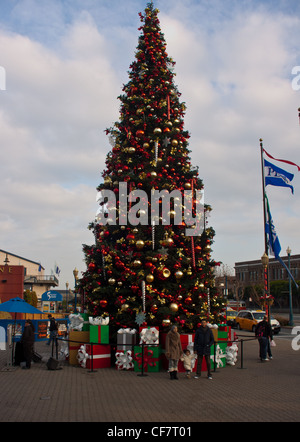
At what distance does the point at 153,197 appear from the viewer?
14.4 m

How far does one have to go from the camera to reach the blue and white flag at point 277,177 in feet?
72.5

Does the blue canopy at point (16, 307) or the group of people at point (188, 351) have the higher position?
the blue canopy at point (16, 307)

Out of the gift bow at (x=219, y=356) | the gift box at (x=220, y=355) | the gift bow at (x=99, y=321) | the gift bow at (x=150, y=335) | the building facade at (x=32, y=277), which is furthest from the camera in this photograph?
the building facade at (x=32, y=277)

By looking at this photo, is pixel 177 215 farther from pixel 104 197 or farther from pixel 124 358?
pixel 124 358

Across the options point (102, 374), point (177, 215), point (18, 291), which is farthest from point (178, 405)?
point (18, 291)

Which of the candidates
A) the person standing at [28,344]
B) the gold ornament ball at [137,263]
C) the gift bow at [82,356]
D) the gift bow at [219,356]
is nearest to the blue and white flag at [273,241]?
the gift bow at [219,356]

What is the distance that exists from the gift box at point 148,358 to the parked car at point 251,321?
18.3 meters

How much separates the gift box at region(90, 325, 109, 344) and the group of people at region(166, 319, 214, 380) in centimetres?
256

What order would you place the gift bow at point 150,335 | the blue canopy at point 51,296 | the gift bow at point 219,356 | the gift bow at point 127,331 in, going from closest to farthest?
the gift bow at point 150,335 < the gift bow at point 127,331 < the gift bow at point 219,356 < the blue canopy at point 51,296

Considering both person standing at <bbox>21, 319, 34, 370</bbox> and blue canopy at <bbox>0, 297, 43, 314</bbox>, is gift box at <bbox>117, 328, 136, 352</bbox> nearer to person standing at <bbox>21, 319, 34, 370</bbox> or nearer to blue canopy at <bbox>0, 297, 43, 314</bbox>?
person standing at <bbox>21, 319, 34, 370</bbox>

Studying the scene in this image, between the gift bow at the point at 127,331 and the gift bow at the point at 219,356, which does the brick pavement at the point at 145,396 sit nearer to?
the gift bow at the point at 219,356

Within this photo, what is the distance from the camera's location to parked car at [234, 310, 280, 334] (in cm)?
3005

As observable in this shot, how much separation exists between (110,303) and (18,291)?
25934mm

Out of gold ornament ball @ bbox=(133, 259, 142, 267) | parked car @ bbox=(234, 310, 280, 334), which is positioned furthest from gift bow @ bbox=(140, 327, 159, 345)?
parked car @ bbox=(234, 310, 280, 334)
